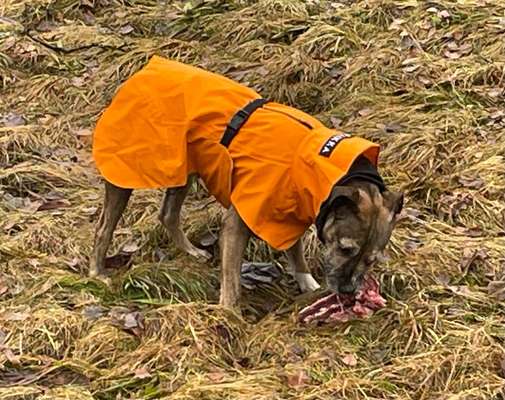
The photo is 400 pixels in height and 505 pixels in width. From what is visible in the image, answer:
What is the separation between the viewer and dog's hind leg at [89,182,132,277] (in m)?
5.91

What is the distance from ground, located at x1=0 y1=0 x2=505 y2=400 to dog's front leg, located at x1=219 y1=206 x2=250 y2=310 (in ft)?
0.49

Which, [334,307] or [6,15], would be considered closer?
[334,307]

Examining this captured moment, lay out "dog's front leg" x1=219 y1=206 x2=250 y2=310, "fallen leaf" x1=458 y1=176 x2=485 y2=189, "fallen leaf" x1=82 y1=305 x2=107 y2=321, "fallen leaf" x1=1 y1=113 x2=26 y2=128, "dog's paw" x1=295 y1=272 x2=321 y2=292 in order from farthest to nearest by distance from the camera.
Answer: "fallen leaf" x1=1 y1=113 x2=26 y2=128, "fallen leaf" x1=458 y1=176 x2=485 y2=189, "dog's paw" x1=295 y1=272 x2=321 y2=292, "dog's front leg" x1=219 y1=206 x2=250 y2=310, "fallen leaf" x1=82 y1=305 x2=107 y2=321

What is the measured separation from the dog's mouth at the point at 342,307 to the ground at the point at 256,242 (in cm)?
6

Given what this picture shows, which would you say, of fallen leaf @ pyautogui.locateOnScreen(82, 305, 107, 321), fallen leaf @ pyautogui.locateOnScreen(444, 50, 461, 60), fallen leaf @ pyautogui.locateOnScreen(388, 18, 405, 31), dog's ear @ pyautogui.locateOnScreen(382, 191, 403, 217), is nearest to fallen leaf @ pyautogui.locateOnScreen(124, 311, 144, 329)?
fallen leaf @ pyautogui.locateOnScreen(82, 305, 107, 321)

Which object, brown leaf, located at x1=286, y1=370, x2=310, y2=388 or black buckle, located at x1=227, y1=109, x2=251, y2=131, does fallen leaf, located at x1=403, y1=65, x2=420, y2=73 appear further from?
brown leaf, located at x1=286, y1=370, x2=310, y2=388

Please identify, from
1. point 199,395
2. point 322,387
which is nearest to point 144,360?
point 199,395

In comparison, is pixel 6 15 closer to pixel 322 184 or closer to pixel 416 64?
pixel 416 64

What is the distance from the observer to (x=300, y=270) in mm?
5914

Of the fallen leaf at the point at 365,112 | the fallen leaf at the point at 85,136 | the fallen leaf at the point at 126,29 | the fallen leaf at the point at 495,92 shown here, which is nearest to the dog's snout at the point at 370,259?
the fallen leaf at the point at 365,112

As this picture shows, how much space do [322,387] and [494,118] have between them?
3692mm

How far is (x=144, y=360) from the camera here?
4949 mm

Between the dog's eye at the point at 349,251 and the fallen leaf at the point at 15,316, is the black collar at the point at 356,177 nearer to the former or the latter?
the dog's eye at the point at 349,251

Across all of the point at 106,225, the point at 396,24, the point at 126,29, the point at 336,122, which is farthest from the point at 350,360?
the point at 126,29
